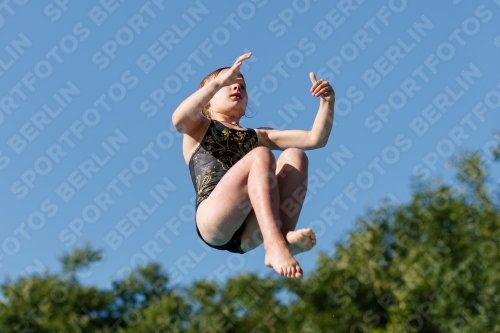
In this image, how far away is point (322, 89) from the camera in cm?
462

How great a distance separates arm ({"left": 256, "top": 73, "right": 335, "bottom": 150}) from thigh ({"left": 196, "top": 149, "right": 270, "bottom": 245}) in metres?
0.66

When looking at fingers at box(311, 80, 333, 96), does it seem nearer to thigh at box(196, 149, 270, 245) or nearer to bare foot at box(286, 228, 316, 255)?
thigh at box(196, 149, 270, 245)

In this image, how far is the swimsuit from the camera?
4.74 m

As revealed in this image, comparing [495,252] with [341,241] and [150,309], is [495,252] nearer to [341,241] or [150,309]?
[341,241]

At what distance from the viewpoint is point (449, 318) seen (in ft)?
83.6

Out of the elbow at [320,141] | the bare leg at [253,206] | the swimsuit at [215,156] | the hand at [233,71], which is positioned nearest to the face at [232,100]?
the swimsuit at [215,156]

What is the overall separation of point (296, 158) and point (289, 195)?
23 centimetres

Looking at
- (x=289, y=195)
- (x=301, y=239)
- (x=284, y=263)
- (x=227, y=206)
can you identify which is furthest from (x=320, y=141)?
(x=284, y=263)

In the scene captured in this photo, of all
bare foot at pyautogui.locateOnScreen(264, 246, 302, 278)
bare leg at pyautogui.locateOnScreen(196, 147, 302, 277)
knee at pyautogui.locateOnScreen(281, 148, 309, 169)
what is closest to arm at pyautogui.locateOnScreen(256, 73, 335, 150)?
knee at pyautogui.locateOnScreen(281, 148, 309, 169)

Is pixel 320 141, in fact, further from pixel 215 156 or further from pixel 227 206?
pixel 227 206

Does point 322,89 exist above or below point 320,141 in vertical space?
above

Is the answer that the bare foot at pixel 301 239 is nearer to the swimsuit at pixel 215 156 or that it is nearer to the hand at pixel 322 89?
the swimsuit at pixel 215 156

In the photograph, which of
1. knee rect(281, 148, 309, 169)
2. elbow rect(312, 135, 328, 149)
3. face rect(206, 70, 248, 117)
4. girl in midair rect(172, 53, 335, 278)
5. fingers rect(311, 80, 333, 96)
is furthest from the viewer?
face rect(206, 70, 248, 117)

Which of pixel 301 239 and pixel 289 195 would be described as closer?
pixel 301 239
